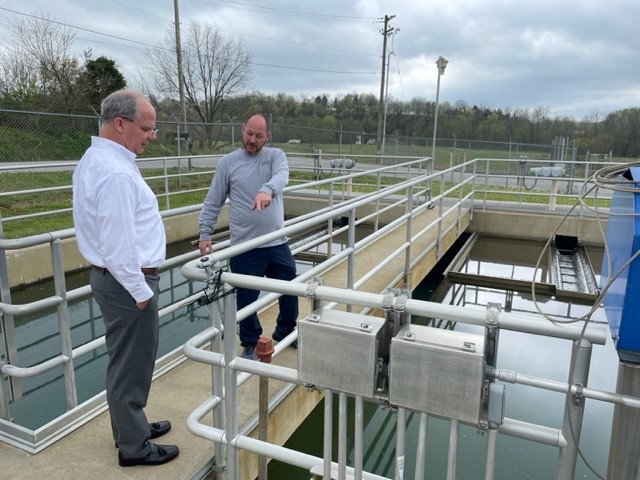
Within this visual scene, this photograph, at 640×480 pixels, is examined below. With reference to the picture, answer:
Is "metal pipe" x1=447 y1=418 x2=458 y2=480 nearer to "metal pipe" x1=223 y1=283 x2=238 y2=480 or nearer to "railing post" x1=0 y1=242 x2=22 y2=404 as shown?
"metal pipe" x1=223 y1=283 x2=238 y2=480

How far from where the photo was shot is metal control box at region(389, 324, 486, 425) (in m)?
1.20

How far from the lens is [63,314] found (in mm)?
2336

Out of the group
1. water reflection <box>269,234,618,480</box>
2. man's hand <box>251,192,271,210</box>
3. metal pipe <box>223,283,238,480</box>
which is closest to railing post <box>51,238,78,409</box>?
man's hand <box>251,192,271,210</box>

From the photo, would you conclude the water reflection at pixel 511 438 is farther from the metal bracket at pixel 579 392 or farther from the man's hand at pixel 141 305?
the man's hand at pixel 141 305

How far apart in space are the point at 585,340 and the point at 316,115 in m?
29.0

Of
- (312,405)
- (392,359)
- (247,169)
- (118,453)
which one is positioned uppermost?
(247,169)

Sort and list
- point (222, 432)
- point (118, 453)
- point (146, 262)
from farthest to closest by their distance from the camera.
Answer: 1. point (118, 453)
2. point (146, 262)
3. point (222, 432)

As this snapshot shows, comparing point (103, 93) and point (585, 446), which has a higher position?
point (103, 93)

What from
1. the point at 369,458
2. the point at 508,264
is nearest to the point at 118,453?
the point at 369,458

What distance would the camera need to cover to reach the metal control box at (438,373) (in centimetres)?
120

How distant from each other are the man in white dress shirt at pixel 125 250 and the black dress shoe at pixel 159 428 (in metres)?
0.15

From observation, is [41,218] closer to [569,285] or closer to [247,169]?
[247,169]

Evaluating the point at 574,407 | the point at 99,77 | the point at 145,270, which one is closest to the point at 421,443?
the point at 574,407

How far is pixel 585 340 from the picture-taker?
116 centimetres
